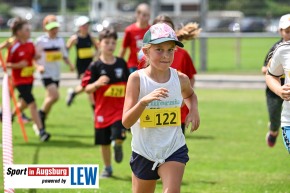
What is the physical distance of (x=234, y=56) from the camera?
39.5 meters

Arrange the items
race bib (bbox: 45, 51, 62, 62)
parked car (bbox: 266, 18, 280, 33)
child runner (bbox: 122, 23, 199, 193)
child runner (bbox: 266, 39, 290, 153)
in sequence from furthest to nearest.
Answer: parked car (bbox: 266, 18, 280, 33) → race bib (bbox: 45, 51, 62, 62) → child runner (bbox: 266, 39, 290, 153) → child runner (bbox: 122, 23, 199, 193)

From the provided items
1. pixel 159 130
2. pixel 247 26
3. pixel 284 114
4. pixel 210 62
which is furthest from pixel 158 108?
pixel 210 62

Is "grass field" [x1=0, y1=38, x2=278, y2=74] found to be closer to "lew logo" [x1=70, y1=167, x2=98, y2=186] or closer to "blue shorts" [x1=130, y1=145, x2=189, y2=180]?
"blue shorts" [x1=130, y1=145, x2=189, y2=180]

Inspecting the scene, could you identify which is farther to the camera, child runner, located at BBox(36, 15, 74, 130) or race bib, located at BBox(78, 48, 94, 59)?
race bib, located at BBox(78, 48, 94, 59)

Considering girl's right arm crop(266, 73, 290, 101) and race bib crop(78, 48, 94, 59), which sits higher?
girl's right arm crop(266, 73, 290, 101)

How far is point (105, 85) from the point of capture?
1112cm

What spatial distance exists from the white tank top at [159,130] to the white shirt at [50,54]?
9.51m

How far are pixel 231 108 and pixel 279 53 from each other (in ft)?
41.9

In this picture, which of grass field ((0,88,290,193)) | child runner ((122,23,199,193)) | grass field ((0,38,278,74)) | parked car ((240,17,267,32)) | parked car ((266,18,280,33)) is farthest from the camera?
parked car ((240,17,267,32))

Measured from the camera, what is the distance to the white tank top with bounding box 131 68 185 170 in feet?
23.5

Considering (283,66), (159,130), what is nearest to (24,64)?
(283,66)

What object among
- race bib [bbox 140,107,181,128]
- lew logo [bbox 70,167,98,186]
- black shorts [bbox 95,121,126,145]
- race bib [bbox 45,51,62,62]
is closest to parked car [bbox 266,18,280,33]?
race bib [bbox 45,51,62,62]

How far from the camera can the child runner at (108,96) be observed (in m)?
11.0

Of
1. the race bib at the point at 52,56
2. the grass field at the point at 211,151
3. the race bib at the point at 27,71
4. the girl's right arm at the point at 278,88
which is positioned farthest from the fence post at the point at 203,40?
the girl's right arm at the point at 278,88
